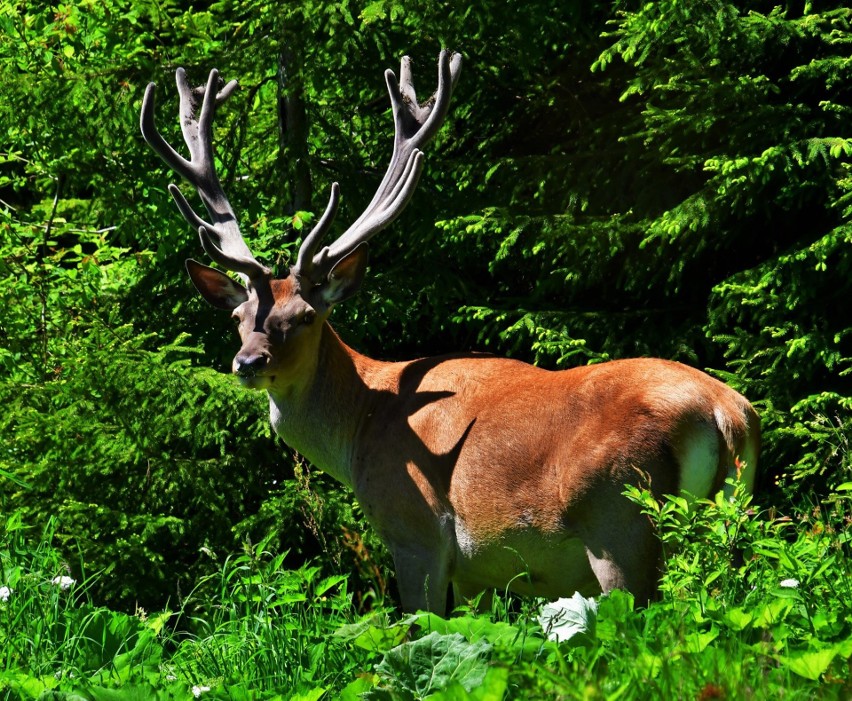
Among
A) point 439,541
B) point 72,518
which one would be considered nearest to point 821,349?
point 439,541

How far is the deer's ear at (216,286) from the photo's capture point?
20.1 feet

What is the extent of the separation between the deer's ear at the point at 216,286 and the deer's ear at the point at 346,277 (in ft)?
1.53

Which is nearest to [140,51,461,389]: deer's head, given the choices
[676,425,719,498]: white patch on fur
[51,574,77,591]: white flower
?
[51,574,77,591]: white flower

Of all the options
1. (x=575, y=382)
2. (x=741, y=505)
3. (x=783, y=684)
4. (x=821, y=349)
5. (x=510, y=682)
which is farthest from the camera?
(x=821, y=349)

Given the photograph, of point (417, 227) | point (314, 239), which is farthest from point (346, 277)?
point (417, 227)

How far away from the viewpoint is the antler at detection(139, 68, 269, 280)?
5.97 meters

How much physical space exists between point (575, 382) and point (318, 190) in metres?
3.85

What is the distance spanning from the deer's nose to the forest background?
133cm

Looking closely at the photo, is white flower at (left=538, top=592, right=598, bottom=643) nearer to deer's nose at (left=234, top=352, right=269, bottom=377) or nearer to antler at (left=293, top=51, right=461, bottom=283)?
deer's nose at (left=234, top=352, right=269, bottom=377)

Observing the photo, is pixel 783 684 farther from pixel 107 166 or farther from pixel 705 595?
pixel 107 166

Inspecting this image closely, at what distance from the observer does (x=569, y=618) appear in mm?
3238

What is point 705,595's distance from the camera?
11.4ft

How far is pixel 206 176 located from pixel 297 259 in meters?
0.86

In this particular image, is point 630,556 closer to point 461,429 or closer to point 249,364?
point 461,429
